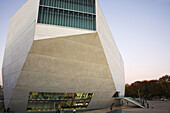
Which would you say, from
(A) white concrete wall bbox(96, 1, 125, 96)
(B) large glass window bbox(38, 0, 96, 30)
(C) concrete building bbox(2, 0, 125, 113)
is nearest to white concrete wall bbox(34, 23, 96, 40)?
(C) concrete building bbox(2, 0, 125, 113)

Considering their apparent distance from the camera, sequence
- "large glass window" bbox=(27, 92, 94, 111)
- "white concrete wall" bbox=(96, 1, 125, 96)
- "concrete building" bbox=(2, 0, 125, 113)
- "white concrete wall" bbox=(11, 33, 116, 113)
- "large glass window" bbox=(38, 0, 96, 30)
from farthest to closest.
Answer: "white concrete wall" bbox=(96, 1, 125, 96), "large glass window" bbox=(27, 92, 94, 111), "large glass window" bbox=(38, 0, 96, 30), "white concrete wall" bbox=(11, 33, 116, 113), "concrete building" bbox=(2, 0, 125, 113)

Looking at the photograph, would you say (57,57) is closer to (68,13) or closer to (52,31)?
(52,31)

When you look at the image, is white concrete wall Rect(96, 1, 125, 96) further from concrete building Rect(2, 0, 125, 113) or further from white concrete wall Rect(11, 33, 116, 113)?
white concrete wall Rect(11, 33, 116, 113)

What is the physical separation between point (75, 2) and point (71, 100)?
58.0 ft

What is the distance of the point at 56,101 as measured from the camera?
939 inches

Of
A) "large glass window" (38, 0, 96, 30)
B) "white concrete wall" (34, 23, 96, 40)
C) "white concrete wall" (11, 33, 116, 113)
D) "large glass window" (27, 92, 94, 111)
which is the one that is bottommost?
"large glass window" (27, 92, 94, 111)

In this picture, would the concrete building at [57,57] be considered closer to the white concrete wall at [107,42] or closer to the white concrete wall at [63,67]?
the white concrete wall at [63,67]

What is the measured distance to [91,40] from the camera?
20344 mm

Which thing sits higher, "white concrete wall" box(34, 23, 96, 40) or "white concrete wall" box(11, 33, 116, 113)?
"white concrete wall" box(34, 23, 96, 40)

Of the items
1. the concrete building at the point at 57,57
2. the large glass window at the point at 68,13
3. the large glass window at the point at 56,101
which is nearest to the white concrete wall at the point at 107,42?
the concrete building at the point at 57,57

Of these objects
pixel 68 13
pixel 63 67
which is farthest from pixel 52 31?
pixel 63 67

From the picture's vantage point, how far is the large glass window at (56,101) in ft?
71.9

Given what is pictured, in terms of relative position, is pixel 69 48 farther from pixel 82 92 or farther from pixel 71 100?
pixel 71 100

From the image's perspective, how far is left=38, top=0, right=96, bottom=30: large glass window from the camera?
18766 millimetres
